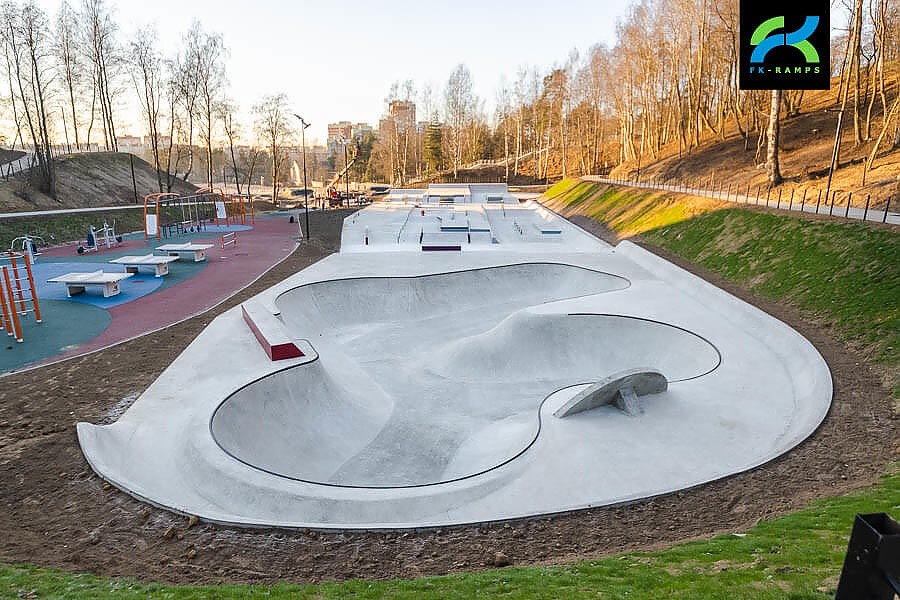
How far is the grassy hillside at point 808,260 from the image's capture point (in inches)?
527

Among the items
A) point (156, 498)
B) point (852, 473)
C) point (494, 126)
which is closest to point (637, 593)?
point (852, 473)

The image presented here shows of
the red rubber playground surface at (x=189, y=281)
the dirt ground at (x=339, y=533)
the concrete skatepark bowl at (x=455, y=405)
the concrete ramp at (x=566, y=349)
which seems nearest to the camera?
the dirt ground at (x=339, y=533)

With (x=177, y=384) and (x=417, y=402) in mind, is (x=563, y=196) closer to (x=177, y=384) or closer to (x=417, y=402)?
(x=417, y=402)

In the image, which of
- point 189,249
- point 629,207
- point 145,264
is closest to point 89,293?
point 145,264

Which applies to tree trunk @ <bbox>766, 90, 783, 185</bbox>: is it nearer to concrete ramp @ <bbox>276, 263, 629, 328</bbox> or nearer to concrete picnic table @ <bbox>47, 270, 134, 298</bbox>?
concrete ramp @ <bbox>276, 263, 629, 328</bbox>

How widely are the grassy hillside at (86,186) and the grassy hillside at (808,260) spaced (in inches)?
1716

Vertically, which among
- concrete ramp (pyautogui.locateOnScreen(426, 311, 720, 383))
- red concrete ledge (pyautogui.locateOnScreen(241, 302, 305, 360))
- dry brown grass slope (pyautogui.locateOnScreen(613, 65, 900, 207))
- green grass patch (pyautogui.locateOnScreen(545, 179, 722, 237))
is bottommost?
concrete ramp (pyautogui.locateOnScreen(426, 311, 720, 383))

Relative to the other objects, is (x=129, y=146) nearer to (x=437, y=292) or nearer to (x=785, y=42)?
(x=437, y=292)

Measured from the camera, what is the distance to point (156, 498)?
8.27 meters

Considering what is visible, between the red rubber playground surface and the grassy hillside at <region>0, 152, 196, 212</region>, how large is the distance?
10236mm

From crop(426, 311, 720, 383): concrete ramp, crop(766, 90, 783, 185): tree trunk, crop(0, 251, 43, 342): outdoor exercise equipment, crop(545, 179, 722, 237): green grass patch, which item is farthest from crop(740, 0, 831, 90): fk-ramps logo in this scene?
crop(0, 251, 43, 342): outdoor exercise equipment

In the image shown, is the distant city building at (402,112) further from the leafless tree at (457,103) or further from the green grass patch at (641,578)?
the green grass patch at (641,578)

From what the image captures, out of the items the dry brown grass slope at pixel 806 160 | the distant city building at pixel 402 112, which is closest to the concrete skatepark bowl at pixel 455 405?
the dry brown grass slope at pixel 806 160

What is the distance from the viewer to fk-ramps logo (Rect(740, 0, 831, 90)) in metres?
13.4
